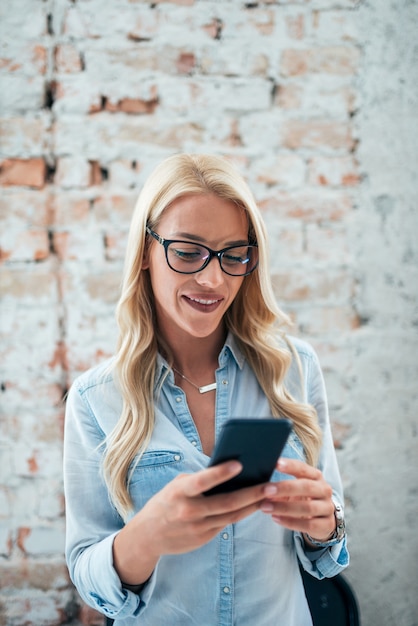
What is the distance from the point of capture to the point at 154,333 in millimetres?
1357

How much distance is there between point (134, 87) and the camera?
5.50ft

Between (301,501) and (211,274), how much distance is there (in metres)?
0.50

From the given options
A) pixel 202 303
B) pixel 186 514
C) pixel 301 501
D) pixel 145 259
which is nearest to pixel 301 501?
pixel 301 501

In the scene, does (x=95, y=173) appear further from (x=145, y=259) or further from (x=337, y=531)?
(x=337, y=531)

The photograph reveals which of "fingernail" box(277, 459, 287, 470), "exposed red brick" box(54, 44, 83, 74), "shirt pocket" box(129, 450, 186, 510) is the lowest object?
"shirt pocket" box(129, 450, 186, 510)

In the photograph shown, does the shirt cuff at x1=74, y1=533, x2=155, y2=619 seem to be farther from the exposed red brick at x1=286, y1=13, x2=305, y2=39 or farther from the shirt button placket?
the exposed red brick at x1=286, y1=13, x2=305, y2=39

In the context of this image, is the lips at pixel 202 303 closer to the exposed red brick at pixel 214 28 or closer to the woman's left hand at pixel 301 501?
the woman's left hand at pixel 301 501

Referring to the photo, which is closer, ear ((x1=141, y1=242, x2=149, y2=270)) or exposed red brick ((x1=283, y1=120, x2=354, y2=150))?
ear ((x1=141, y1=242, x2=149, y2=270))

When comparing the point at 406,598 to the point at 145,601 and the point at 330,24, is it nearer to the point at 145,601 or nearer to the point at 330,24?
the point at 145,601

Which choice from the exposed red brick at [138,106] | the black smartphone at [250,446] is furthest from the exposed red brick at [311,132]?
the black smartphone at [250,446]

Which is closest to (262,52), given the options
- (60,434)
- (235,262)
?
(235,262)

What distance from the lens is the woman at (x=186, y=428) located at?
3.81 ft

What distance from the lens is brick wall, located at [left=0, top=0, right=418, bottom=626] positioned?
65.7 inches

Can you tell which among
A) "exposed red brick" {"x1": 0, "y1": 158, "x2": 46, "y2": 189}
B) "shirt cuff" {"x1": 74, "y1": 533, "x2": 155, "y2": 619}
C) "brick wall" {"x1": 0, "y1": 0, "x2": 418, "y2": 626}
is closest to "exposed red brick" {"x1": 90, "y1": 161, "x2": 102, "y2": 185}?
"brick wall" {"x1": 0, "y1": 0, "x2": 418, "y2": 626}
